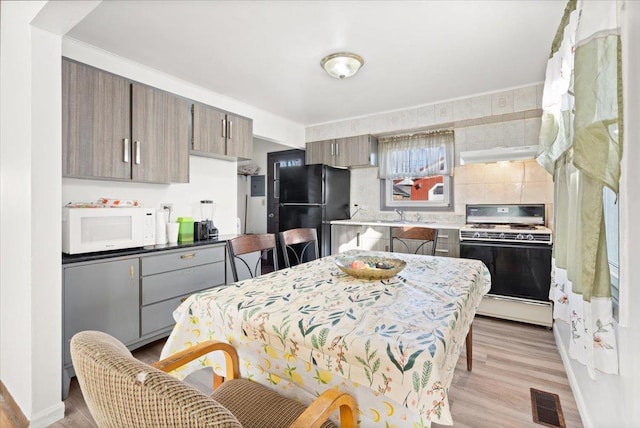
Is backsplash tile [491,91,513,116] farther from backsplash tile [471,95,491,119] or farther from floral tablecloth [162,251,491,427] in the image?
floral tablecloth [162,251,491,427]

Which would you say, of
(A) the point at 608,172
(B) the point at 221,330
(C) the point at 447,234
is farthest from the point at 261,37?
(C) the point at 447,234

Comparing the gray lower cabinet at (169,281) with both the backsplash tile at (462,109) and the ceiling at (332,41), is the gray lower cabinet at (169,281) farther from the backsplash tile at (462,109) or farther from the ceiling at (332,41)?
the backsplash tile at (462,109)

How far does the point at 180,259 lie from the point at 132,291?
1.37 ft

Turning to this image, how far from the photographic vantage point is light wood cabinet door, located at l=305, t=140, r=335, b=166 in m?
4.43

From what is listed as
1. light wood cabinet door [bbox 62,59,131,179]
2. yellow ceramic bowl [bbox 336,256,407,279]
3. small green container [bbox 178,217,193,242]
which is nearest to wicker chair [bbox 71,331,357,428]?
yellow ceramic bowl [bbox 336,256,407,279]

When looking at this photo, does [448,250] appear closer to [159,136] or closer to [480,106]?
[480,106]

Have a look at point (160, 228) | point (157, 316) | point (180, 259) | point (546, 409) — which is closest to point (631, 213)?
point (546, 409)

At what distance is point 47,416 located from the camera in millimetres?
1618

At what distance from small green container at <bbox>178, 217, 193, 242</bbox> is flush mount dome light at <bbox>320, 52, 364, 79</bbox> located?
75.0 inches

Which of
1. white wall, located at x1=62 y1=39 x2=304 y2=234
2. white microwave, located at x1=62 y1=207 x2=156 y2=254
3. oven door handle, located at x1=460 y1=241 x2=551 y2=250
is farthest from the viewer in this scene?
oven door handle, located at x1=460 y1=241 x2=551 y2=250

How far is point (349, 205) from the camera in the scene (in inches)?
185

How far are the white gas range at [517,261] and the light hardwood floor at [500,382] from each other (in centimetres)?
22

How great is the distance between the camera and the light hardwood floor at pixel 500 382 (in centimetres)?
165

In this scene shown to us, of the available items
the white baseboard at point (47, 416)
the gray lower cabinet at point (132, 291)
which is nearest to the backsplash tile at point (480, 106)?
the gray lower cabinet at point (132, 291)
